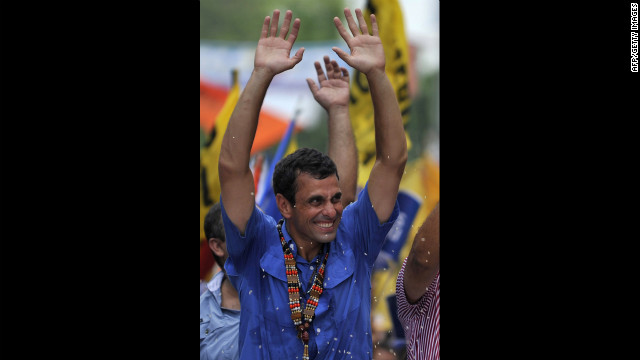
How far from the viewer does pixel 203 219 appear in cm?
420

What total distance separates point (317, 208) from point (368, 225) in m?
0.26

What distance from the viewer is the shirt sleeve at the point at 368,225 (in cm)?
355

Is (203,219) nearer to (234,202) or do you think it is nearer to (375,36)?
(234,202)

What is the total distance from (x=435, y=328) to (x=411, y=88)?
1.28 metres

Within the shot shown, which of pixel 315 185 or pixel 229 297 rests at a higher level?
pixel 315 185

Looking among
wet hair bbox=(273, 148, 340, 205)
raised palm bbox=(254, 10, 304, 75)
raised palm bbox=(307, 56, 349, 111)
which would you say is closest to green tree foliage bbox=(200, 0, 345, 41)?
raised palm bbox=(307, 56, 349, 111)

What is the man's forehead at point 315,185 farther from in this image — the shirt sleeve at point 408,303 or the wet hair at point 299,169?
the shirt sleeve at point 408,303

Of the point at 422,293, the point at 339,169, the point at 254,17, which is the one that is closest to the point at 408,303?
the point at 422,293

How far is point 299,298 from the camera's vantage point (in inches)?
137

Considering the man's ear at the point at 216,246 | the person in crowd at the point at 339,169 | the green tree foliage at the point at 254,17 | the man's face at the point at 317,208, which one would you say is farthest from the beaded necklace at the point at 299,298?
the green tree foliage at the point at 254,17

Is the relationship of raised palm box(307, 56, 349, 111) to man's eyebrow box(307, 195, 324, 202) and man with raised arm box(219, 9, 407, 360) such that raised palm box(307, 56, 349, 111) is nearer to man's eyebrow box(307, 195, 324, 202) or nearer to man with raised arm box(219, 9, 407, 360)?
man with raised arm box(219, 9, 407, 360)

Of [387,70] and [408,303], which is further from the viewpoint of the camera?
[387,70]

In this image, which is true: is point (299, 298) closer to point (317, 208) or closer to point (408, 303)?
point (317, 208)

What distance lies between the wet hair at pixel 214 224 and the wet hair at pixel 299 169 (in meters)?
0.67
